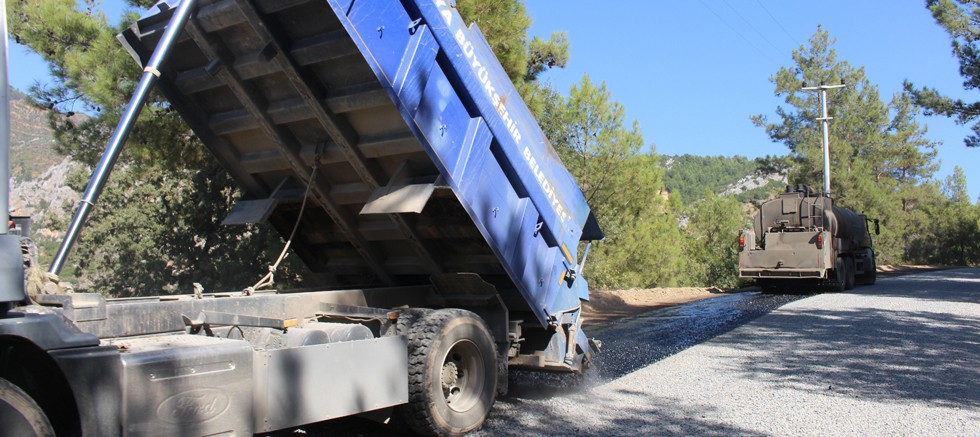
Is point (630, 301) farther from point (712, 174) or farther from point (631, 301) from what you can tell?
point (712, 174)

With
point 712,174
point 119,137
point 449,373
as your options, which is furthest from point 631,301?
point 712,174

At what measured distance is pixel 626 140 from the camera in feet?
72.1

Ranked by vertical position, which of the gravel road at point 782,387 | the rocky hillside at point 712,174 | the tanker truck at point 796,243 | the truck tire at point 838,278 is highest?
the rocky hillside at point 712,174

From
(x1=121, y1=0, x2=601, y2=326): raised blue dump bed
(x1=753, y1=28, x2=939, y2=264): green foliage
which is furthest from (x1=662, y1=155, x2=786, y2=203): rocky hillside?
(x1=121, y1=0, x2=601, y2=326): raised blue dump bed

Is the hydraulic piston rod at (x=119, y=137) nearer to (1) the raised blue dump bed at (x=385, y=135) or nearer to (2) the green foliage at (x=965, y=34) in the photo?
(1) the raised blue dump bed at (x=385, y=135)

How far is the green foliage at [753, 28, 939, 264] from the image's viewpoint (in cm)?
4353

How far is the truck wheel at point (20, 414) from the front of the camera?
318cm

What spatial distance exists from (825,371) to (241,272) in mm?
10160

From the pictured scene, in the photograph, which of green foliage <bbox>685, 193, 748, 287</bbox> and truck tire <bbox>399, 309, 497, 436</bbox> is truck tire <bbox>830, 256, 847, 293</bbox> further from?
truck tire <bbox>399, 309, 497, 436</bbox>

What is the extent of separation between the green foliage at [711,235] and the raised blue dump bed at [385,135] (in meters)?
27.8

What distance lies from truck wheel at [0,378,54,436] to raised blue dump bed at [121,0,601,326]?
8.91 feet

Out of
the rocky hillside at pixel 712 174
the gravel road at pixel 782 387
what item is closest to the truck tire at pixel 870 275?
the gravel road at pixel 782 387

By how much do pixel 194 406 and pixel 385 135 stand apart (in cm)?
246

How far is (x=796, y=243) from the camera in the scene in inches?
773
